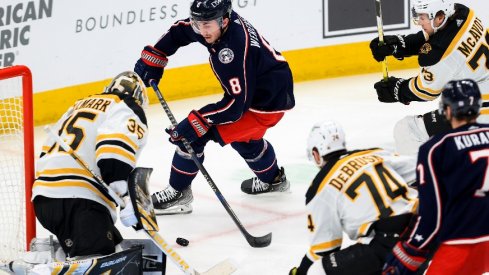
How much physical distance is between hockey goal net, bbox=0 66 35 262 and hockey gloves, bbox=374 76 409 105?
75.2 inches

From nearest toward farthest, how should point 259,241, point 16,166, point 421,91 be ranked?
point 16,166 < point 259,241 < point 421,91

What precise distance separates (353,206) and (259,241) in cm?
143

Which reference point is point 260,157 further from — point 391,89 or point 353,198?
point 353,198

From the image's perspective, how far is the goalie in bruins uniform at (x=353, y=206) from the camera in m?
3.26

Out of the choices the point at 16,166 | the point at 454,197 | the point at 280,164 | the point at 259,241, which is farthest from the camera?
the point at 280,164

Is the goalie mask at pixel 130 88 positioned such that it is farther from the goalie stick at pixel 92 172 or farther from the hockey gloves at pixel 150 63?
the hockey gloves at pixel 150 63

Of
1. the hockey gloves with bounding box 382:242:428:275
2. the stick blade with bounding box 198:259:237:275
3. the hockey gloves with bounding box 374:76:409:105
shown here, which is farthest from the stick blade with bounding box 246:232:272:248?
the hockey gloves with bounding box 382:242:428:275

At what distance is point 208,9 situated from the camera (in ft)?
15.1

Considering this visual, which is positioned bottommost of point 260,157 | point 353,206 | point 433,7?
point 260,157

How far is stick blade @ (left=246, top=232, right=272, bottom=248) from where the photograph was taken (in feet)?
15.2

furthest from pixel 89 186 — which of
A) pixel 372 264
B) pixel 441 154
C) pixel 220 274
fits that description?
pixel 441 154

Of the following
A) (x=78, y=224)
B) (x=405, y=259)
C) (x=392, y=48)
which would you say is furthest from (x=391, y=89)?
(x=405, y=259)

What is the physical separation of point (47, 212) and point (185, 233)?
3.89 feet

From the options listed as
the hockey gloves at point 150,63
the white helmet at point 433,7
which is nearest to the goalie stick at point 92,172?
the hockey gloves at point 150,63
